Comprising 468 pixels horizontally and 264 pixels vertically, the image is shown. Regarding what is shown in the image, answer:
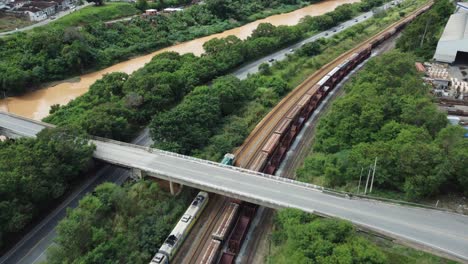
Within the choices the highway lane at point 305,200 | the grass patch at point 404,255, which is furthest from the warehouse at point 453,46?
the grass patch at point 404,255

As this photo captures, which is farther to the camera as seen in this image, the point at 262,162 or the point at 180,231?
the point at 262,162

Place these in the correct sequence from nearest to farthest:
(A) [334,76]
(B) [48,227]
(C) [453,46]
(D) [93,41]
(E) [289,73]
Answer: (B) [48,227] < (C) [453,46] < (A) [334,76] < (E) [289,73] < (D) [93,41]

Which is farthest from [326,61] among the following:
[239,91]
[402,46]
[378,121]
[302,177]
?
[302,177]

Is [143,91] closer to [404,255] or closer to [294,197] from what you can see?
[294,197]

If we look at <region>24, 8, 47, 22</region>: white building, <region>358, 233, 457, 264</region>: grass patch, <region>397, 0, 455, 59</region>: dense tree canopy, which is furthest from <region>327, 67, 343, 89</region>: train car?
<region>24, 8, 47, 22</region>: white building

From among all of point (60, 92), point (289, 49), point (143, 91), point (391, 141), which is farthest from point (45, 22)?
point (391, 141)

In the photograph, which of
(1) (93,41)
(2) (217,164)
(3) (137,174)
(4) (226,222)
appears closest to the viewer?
(4) (226,222)

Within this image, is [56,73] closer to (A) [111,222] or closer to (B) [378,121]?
(A) [111,222]
